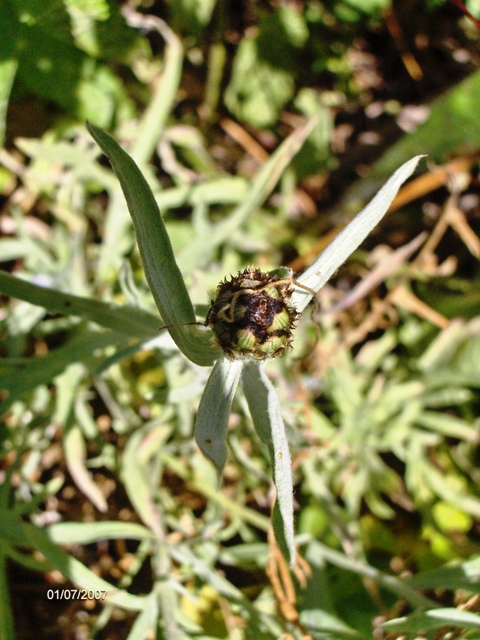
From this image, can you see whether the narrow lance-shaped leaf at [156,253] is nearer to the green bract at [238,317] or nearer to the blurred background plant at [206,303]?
the green bract at [238,317]

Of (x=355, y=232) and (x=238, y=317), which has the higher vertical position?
(x=355, y=232)

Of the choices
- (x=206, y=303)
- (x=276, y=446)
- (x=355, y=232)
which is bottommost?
(x=276, y=446)

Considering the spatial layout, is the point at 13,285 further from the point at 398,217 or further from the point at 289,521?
the point at 398,217

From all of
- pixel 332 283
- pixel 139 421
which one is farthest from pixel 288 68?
pixel 139 421

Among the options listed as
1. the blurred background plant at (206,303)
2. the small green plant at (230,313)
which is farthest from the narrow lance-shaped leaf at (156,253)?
the blurred background plant at (206,303)

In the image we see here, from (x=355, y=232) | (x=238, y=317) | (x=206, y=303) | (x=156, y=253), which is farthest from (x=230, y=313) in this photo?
(x=206, y=303)

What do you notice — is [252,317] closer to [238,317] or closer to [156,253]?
[238,317]

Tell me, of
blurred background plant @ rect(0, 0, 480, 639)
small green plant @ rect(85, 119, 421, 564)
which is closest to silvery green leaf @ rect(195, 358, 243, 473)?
small green plant @ rect(85, 119, 421, 564)
